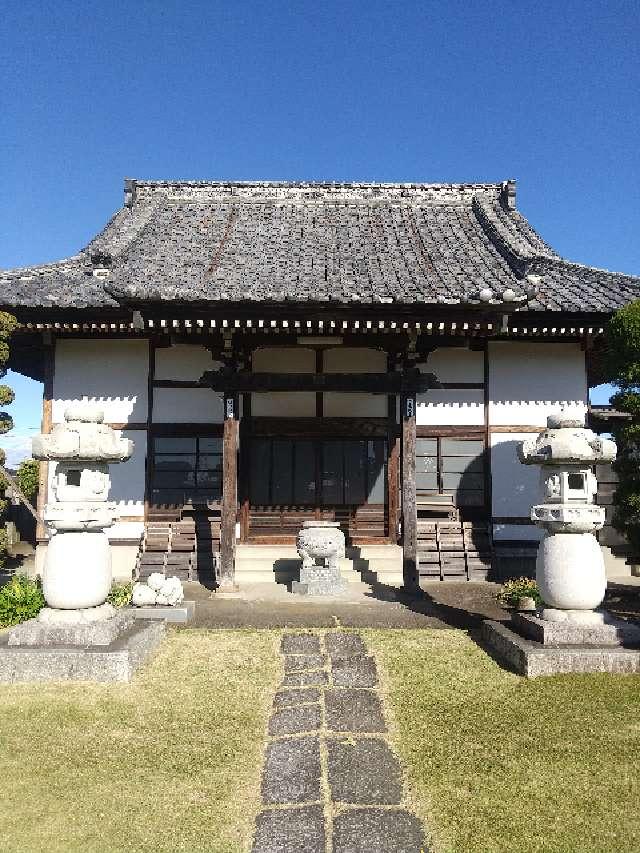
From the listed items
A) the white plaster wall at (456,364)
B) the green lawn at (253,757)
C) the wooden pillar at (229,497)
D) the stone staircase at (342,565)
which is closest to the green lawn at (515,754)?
the green lawn at (253,757)

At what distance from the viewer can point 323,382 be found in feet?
34.9

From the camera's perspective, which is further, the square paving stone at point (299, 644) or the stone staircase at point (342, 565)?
the stone staircase at point (342, 565)

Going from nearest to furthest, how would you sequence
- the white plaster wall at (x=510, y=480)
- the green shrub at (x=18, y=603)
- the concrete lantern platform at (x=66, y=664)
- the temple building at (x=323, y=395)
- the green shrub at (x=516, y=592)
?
the concrete lantern platform at (x=66, y=664)
the green shrub at (x=18, y=603)
the green shrub at (x=516, y=592)
the temple building at (x=323, y=395)
the white plaster wall at (x=510, y=480)

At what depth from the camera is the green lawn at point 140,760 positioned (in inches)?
127

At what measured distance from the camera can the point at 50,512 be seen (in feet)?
20.0

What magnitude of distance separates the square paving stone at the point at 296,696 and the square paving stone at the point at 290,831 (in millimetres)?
1682

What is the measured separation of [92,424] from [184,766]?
3.79 meters

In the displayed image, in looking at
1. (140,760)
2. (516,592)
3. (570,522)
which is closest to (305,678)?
(140,760)

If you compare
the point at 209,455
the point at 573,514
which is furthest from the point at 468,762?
the point at 209,455

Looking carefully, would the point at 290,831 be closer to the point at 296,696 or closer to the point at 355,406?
the point at 296,696

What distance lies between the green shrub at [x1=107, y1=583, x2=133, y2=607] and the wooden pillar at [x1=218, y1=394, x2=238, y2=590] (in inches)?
74.0

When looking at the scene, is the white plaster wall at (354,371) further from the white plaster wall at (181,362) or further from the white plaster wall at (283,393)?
the white plaster wall at (181,362)

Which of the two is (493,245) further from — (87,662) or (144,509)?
(87,662)

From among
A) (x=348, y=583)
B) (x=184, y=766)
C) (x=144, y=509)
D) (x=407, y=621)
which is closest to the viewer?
(x=184, y=766)
